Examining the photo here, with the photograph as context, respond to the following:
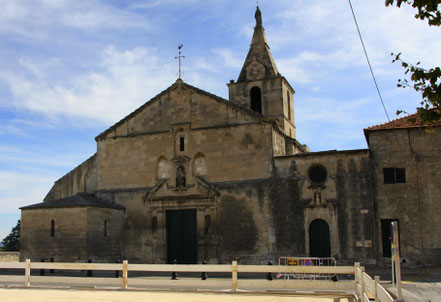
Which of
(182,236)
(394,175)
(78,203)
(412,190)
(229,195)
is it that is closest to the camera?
(412,190)

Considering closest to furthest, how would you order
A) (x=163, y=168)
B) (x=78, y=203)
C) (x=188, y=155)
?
(x=78, y=203), (x=188, y=155), (x=163, y=168)

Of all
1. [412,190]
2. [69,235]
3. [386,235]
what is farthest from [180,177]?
[412,190]

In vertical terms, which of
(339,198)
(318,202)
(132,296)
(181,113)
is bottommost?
(132,296)

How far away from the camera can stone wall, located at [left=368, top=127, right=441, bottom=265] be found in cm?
2414

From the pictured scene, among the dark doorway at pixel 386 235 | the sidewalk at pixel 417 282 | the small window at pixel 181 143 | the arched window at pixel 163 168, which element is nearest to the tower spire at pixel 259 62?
the small window at pixel 181 143

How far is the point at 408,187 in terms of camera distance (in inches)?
980

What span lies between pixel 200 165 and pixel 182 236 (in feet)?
14.2

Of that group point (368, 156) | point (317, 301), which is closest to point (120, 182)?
point (368, 156)

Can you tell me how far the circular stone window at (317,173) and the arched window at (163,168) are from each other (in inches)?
343

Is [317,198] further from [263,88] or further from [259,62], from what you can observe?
[259,62]

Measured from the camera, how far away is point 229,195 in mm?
28094

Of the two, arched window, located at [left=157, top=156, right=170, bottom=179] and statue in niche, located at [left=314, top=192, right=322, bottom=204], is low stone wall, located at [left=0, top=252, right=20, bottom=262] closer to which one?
arched window, located at [left=157, top=156, right=170, bottom=179]

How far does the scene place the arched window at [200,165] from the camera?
95.8 feet

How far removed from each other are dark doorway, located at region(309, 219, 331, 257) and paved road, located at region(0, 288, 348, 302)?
1149cm
